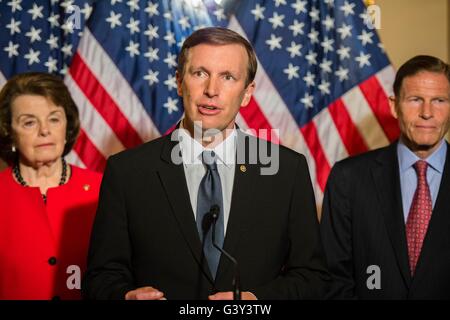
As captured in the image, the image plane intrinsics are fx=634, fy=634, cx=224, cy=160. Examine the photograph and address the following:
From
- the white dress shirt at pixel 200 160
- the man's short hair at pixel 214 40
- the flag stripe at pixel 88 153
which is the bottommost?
the white dress shirt at pixel 200 160

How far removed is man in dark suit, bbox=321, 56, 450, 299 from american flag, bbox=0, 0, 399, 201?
1.73 feet

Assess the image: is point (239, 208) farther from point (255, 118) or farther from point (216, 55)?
point (255, 118)

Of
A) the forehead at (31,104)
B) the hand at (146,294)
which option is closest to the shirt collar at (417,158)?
the hand at (146,294)

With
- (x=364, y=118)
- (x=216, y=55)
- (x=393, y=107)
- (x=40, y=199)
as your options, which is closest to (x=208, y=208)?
(x=216, y=55)

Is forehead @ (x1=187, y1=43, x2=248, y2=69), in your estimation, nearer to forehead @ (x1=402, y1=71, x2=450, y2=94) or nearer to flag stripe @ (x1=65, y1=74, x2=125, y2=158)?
forehead @ (x1=402, y1=71, x2=450, y2=94)

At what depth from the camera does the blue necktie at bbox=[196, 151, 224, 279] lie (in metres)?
1.94

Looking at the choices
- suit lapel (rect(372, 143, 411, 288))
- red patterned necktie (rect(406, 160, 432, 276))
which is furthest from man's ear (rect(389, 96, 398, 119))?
red patterned necktie (rect(406, 160, 432, 276))

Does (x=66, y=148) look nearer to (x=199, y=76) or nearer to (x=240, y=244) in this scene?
(x=199, y=76)

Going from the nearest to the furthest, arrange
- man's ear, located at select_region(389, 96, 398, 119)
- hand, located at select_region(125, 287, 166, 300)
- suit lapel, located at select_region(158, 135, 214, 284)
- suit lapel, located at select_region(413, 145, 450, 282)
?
hand, located at select_region(125, 287, 166, 300), suit lapel, located at select_region(158, 135, 214, 284), suit lapel, located at select_region(413, 145, 450, 282), man's ear, located at select_region(389, 96, 398, 119)

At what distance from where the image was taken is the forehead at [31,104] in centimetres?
255

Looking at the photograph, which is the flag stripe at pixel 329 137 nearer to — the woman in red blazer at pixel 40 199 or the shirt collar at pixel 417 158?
the shirt collar at pixel 417 158

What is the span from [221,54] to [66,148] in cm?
97

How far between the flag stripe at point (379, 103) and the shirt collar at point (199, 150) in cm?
133
